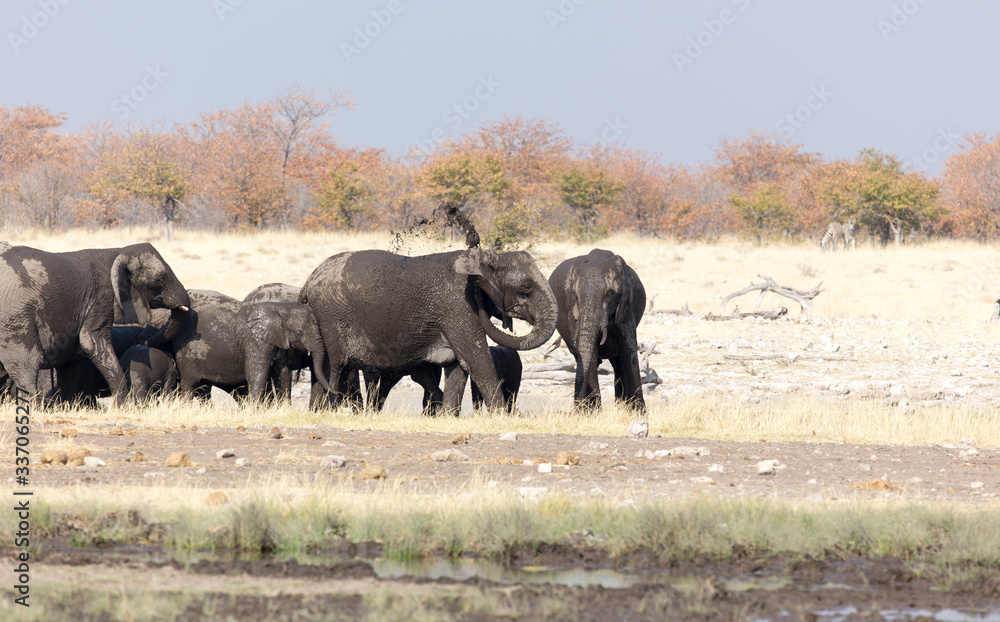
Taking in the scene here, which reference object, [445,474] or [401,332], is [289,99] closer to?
[401,332]

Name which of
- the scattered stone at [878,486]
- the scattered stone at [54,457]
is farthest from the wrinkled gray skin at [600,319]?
the scattered stone at [54,457]

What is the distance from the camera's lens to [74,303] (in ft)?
46.6

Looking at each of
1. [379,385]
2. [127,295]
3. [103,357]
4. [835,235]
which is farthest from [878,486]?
[835,235]

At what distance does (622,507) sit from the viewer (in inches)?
303

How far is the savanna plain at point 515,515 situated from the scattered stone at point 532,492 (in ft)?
0.07

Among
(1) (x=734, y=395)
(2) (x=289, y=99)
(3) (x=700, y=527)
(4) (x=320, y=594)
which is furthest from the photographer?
(2) (x=289, y=99)

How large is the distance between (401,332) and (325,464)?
459 centimetres

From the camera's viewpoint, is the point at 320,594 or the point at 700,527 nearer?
the point at 320,594

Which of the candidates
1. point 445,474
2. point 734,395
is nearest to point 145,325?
point 445,474

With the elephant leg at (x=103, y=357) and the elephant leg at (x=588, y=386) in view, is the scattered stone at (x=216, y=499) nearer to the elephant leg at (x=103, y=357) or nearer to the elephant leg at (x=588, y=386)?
the elephant leg at (x=588, y=386)

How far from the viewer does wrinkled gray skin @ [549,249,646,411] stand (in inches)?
551

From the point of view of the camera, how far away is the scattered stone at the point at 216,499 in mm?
7793

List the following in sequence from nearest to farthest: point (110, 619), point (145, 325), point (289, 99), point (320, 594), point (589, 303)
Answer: point (110, 619)
point (320, 594)
point (589, 303)
point (145, 325)
point (289, 99)

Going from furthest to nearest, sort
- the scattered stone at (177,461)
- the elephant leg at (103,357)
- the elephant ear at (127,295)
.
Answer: the elephant ear at (127,295), the elephant leg at (103,357), the scattered stone at (177,461)
